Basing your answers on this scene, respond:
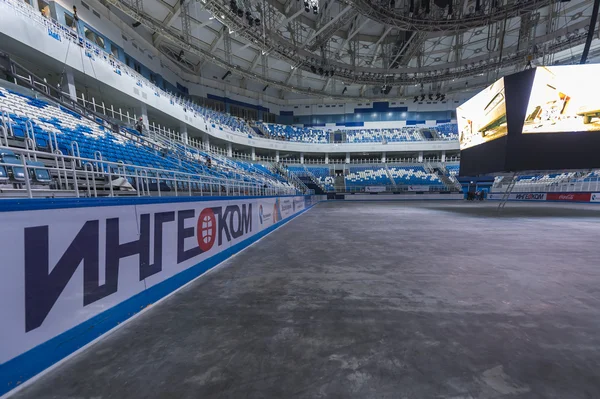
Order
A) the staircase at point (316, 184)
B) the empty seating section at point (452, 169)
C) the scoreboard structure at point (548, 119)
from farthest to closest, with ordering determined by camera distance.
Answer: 1. the empty seating section at point (452, 169)
2. the staircase at point (316, 184)
3. the scoreboard structure at point (548, 119)

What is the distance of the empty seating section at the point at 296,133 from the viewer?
1338 inches

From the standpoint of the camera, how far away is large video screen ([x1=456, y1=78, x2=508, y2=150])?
10.7 m

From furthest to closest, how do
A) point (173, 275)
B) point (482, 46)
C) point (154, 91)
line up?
1. point (482, 46)
2. point (154, 91)
3. point (173, 275)

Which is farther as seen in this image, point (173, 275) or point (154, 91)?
Result: point (154, 91)

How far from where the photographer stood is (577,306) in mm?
2322

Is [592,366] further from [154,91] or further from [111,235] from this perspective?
[154,91]

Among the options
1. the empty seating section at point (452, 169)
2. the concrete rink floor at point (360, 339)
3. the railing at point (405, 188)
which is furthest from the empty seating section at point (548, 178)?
the concrete rink floor at point (360, 339)

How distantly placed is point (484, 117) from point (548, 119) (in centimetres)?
248

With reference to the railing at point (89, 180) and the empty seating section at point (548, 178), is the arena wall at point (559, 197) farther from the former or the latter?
the railing at point (89, 180)

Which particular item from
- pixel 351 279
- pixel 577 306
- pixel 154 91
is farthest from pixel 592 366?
pixel 154 91

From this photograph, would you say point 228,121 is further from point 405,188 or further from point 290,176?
point 405,188

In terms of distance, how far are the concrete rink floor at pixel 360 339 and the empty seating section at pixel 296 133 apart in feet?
105

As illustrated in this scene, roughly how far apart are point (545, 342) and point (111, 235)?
159 inches

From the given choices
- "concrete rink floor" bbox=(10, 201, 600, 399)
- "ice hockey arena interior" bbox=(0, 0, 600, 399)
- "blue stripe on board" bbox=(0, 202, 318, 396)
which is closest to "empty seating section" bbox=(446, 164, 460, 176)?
"ice hockey arena interior" bbox=(0, 0, 600, 399)
